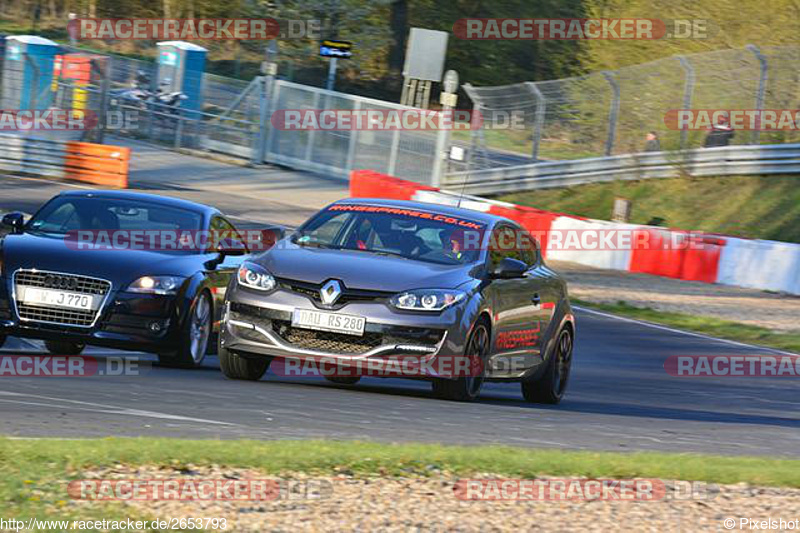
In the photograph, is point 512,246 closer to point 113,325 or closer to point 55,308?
point 113,325

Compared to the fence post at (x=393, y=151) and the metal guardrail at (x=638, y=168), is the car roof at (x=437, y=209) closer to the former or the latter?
the metal guardrail at (x=638, y=168)

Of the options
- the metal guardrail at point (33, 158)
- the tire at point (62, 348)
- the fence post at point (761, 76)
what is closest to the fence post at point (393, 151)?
the metal guardrail at point (33, 158)

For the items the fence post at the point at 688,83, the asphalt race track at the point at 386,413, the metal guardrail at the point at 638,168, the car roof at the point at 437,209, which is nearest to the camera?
the asphalt race track at the point at 386,413

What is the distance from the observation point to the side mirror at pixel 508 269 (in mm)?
11055

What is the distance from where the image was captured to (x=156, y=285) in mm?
11492

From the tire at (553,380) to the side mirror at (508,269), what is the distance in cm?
120

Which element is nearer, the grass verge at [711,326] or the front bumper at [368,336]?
the front bumper at [368,336]

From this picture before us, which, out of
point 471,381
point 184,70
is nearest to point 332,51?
point 184,70

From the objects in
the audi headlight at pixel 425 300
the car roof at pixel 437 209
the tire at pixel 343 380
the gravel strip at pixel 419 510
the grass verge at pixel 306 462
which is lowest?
the tire at pixel 343 380

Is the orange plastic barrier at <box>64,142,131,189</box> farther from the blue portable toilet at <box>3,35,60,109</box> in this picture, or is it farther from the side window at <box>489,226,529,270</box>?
the side window at <box>489,226,529,270</box>

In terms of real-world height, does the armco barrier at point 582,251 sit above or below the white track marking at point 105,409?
below

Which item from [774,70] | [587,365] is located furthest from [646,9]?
[587,365]

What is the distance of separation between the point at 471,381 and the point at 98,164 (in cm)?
2369

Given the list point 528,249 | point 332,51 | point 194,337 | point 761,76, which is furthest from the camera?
point 332,51
